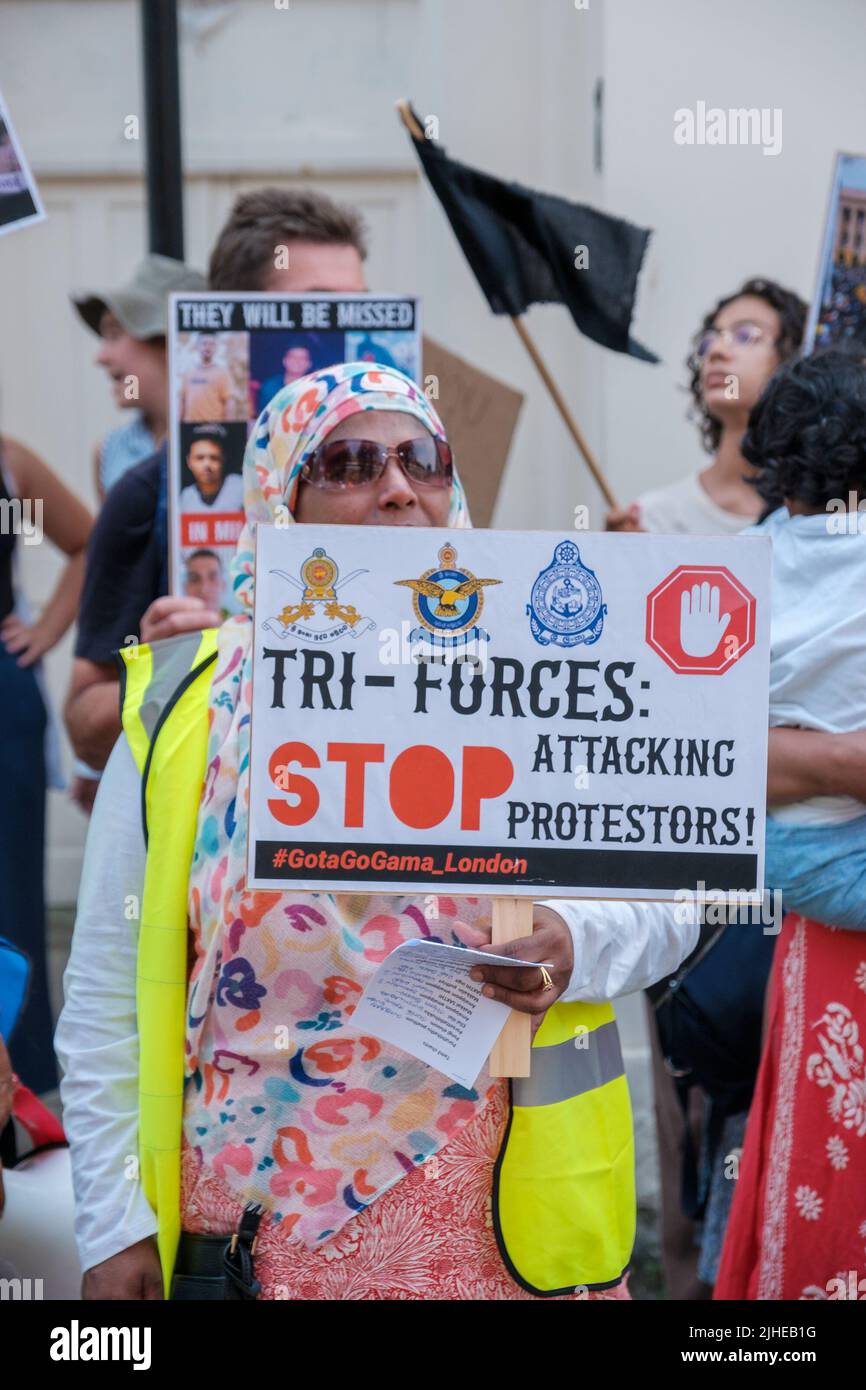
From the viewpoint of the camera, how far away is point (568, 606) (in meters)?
2.03

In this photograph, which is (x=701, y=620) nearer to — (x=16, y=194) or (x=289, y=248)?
(x=289, y=248)

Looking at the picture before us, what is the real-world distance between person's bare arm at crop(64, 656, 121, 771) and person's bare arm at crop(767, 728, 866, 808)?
1.26 meters

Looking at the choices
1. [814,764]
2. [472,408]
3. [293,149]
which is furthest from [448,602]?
[293,149]

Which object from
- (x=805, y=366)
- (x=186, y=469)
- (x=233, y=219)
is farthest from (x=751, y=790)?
(x=233, y=219)

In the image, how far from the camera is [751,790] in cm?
205

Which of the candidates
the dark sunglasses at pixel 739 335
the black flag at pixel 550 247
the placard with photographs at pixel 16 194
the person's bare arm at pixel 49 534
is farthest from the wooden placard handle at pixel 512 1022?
the person's bare arm at pixel 49 534

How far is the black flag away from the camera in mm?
3990

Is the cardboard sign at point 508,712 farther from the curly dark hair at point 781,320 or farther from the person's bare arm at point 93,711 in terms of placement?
the curly dark hair at point 781,320

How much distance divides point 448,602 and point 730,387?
2481mm

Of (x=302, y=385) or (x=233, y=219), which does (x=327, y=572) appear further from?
(x=233, y=219)

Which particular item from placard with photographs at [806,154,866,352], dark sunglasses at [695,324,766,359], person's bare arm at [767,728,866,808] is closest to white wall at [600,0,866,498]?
dark sunglasses at [695,324,766,359]

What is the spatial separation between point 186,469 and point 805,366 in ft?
4.09

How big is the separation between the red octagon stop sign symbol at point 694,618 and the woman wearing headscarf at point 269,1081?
384 millimetres

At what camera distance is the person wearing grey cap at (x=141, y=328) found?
430 centimetres
